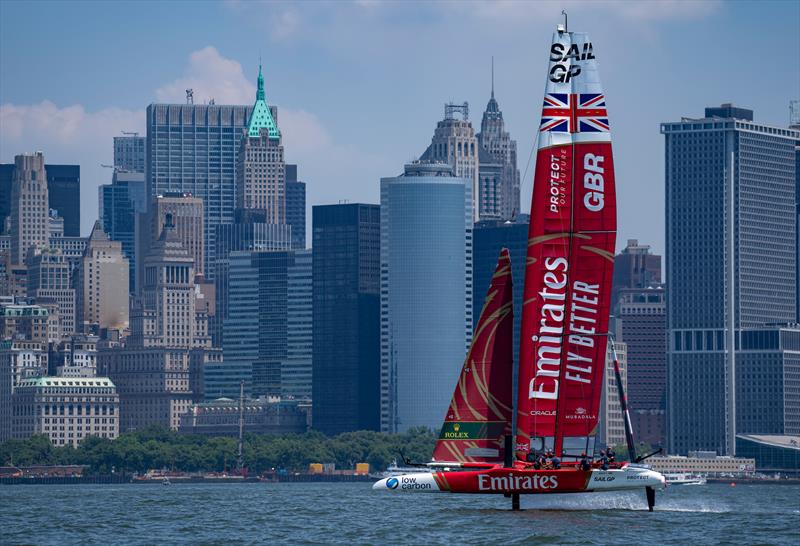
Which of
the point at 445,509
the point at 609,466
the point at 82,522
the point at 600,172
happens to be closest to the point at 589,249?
the point at 600,172

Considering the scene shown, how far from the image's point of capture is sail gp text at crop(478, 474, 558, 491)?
83.7 m

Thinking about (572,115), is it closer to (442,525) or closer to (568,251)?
(568,251)

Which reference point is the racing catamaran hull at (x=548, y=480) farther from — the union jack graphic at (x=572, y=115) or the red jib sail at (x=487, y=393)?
the union jack graphic at (x=572, y=115)

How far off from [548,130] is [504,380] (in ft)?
36.9

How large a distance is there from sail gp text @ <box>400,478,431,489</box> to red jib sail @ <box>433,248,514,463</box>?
316 cm

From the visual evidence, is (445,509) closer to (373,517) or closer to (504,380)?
(373,517)

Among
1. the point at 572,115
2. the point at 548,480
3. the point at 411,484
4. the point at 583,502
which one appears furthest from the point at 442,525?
the point at 572,115

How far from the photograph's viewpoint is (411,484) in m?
86.8

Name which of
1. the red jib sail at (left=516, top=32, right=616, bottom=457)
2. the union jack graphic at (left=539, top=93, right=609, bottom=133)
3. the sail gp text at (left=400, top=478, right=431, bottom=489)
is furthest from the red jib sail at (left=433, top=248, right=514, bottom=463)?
the union jack graphic at (left=539, top=93, right=609, bottom=133)

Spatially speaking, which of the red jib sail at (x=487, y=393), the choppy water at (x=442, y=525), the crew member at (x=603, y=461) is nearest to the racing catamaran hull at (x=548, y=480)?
the crew member at (x=603, y=461)

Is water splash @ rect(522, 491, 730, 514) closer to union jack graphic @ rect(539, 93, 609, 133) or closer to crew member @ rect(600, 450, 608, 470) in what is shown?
crew member @ rect(600, 450, 608, 470)

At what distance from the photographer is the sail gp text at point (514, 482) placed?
83688 millimetres

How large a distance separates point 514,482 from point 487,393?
277 inches

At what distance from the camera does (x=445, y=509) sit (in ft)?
340
